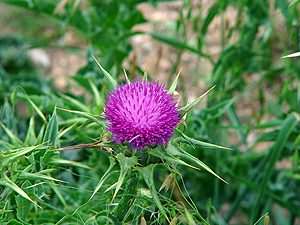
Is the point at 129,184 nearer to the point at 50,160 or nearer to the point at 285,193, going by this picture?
the point at 50,160

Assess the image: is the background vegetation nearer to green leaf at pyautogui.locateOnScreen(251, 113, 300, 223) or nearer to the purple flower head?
green leaf at pyautogui.locateOnScreen(251, 113, 300, 223)

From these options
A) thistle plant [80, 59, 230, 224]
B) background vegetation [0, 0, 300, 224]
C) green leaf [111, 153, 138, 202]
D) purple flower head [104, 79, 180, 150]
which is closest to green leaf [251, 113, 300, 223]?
background vegetation [0, 0, 300, 224]

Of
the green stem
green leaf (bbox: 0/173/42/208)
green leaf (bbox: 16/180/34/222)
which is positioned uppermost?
green leaf (bbox: 0/173/42/208)

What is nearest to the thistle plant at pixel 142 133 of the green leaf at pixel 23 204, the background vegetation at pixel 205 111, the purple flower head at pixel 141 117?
the purple flower head at pixel 141 117

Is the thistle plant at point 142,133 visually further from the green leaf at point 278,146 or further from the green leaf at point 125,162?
the green leaf at point 278,146

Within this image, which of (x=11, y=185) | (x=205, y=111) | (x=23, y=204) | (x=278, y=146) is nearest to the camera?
(x=11, y=185)

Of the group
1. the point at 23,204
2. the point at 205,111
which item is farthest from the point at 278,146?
the point at 23,204

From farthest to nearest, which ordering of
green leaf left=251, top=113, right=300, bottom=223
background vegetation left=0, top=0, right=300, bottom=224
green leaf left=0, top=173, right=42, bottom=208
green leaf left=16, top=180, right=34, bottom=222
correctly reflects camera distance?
background vegetation left=0, top=0, right=300, bottom=224
green leaf left=251, top=113, right=300, bottom=223
green leaf left=16, top=180, right=34, bottom=222
green leaf left=0, top=173, right=42, bottom=208

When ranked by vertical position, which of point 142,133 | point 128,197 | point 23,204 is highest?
point 142,133

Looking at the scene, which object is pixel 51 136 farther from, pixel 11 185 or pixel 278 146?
pixel 278 146
